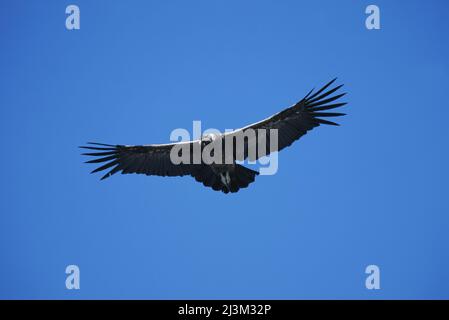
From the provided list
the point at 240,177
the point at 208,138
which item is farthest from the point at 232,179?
the point at 208,138

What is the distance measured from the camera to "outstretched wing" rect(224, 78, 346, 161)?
1282cm

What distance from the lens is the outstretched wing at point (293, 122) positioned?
42.1 ft

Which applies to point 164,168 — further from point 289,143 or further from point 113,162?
point 289,143

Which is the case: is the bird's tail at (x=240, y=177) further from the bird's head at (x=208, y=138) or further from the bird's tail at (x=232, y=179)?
the bird's head at (x=208, y=138)

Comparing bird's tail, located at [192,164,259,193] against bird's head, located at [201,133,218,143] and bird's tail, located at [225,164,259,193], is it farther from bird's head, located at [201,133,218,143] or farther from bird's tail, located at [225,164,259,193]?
bird's head, located at [201,133,218,143]

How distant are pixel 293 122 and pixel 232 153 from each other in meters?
1.60

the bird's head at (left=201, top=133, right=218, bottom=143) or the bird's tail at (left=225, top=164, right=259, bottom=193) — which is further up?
the bird's head at (left=201, top=133, right=218, bottom=143)

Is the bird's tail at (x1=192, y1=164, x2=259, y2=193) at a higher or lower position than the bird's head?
lower

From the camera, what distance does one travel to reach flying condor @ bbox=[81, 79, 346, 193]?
42.6 feet

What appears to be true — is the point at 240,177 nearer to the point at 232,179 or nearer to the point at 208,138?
the point at 232,179

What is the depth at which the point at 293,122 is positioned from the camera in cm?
1327

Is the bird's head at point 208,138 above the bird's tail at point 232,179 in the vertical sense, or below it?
above
